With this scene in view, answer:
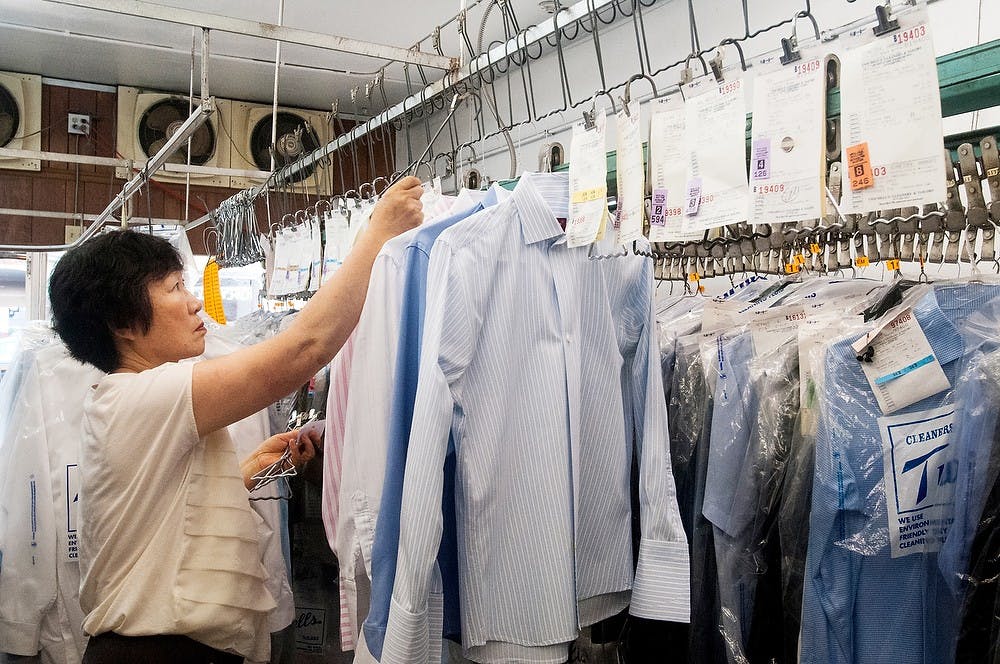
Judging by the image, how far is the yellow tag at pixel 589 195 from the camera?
119 centimetres

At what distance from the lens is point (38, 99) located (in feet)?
16.5

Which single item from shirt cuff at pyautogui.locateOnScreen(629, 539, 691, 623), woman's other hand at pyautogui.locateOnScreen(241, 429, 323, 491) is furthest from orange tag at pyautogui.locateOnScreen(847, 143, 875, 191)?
woman's other hand at pyautogui.locateOnScreen(241, 429, 323, 491)

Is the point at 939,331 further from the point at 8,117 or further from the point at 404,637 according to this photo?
the point at 8,117

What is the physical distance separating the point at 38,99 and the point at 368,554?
517cm

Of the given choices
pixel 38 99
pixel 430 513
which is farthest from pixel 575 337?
pixel 38 99

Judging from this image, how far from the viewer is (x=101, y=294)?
4.75 ft

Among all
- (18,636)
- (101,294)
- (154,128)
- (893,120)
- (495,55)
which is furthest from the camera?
(154,128)

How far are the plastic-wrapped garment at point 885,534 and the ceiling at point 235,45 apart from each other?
3163mm

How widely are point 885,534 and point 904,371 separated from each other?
25 centimetres

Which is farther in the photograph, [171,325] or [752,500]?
[171,325]

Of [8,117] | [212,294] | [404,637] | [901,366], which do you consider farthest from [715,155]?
[8,117]

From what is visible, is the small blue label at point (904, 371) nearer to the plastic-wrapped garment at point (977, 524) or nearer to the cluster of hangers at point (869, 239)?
the plastic-wrapped garment at point (977, 524)

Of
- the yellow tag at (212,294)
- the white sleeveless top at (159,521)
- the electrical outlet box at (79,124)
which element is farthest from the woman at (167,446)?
the electrical outlet box at (79,124)

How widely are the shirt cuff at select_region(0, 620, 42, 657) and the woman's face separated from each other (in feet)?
3.41
